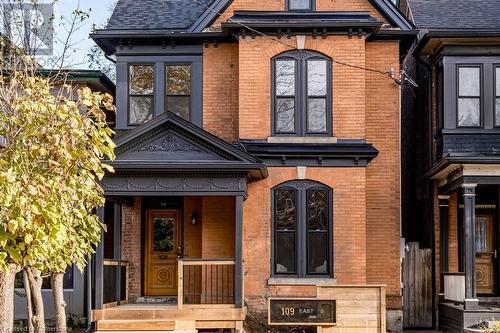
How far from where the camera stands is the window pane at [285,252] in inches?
770

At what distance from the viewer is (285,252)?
19594mm

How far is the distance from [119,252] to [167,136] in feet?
10.7

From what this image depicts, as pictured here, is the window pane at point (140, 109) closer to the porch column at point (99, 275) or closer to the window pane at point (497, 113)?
the porch column at point (99, 275)

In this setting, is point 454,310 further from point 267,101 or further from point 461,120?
point 267,101

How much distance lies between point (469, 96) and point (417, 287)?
200 inches

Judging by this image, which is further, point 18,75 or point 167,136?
point 167,136

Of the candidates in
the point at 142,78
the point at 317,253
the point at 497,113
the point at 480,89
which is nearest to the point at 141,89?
the point at 142,78

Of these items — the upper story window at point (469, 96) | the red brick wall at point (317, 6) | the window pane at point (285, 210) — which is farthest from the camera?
the upper story window at point (469, 96)

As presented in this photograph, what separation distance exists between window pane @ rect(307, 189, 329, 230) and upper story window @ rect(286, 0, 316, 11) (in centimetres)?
456

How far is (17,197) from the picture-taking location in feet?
31.4

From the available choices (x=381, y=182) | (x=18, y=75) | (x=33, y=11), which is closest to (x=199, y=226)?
(x=381, y=182)

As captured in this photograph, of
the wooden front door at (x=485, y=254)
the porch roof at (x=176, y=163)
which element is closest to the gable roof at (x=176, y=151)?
the porch roof at (x=176, y=163)

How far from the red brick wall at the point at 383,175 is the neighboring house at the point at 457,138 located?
1.21m

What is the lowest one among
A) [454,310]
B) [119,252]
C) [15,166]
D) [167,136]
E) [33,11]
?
[454,310]
